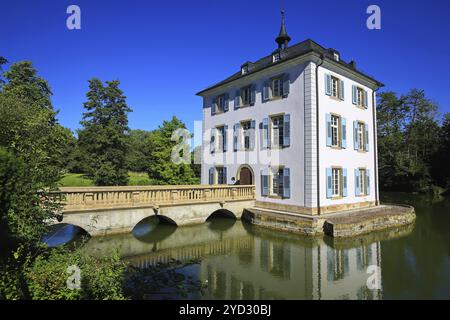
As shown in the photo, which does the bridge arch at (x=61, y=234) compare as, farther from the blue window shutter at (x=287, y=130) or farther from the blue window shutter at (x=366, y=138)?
the blue window shutter at (x=366, y=138)

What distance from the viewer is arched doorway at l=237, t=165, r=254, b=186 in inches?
758

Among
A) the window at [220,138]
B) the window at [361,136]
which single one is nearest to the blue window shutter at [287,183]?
the window at [361,136]

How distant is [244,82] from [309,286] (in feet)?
49.5

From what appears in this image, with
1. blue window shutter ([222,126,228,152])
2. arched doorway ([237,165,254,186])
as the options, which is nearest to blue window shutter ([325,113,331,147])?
arched doorway ([237,165,254,186])

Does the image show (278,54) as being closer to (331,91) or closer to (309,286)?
(331,91)

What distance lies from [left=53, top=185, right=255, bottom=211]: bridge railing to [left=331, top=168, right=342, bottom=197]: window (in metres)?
5.13

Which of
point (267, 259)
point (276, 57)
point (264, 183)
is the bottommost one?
point (267, 259)

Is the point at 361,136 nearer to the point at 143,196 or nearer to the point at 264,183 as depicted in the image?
the point at 264,183

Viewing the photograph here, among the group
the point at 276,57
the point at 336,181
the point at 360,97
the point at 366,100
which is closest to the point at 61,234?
the point at 336,181

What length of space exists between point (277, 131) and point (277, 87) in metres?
2.79

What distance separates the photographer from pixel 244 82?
19.9 metres

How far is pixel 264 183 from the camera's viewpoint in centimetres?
1792

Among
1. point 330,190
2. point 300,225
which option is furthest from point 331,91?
point 300,225

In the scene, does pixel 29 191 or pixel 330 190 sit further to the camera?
pixel 330 190
